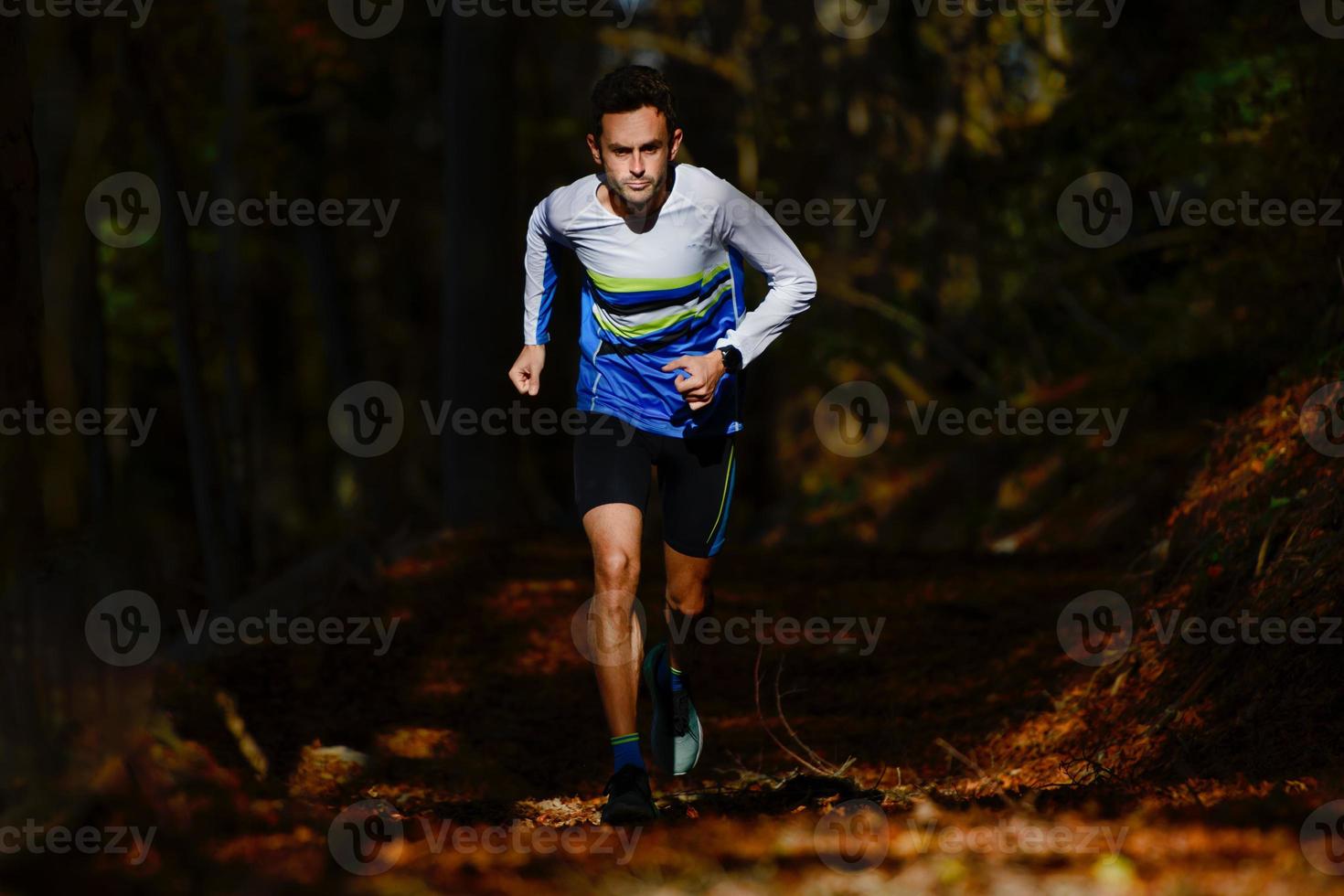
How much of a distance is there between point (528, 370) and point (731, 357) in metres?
0.78

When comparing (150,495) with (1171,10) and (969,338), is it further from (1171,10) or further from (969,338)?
(1171,10)

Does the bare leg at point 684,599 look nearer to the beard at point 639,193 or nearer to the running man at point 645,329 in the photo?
the running man at point 645,329

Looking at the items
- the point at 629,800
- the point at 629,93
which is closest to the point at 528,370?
the point at 629,93

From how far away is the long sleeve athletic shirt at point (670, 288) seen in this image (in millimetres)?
5574

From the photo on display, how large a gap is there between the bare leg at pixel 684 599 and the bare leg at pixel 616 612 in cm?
55

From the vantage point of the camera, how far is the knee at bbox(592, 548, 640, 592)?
18.1ft

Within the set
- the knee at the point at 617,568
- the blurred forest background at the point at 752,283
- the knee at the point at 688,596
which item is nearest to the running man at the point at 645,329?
the knee at the point at 617,568

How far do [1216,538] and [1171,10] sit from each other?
24.4 feet

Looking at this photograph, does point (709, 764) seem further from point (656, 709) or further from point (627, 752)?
point (627, 752)

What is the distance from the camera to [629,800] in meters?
4.98

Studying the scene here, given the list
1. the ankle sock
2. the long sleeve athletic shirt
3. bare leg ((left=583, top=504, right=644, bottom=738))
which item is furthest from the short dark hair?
the ankle sock

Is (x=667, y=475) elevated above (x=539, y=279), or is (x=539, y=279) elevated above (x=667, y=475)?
(x=539, y=279)

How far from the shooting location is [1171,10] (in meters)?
13.1

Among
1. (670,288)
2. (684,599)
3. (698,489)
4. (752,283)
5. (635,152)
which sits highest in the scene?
(635,152)
